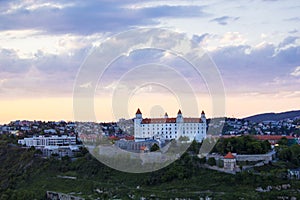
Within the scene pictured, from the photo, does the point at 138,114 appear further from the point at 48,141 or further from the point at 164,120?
the point at 48,141

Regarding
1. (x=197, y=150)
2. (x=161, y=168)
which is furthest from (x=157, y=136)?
(x=161, y=168)

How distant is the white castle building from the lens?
52375mm

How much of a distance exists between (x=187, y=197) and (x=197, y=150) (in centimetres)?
997

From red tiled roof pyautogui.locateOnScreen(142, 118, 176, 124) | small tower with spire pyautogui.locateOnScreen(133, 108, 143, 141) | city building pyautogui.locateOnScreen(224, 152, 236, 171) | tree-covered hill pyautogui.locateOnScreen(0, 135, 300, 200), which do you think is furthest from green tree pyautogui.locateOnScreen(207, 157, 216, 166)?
small tower with spire pyautogui.locateOnScreen(133, 108, 143, 141)

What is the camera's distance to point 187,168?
3869 centimetres

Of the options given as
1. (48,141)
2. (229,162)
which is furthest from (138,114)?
(229,162)

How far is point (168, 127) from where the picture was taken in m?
53.6

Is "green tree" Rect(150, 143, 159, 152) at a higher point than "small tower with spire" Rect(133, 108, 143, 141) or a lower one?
lower

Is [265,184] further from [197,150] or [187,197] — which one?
[197,150]

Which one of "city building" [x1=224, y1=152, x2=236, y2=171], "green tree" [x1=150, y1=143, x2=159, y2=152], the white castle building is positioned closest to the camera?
"city building" [x1=224, y1=152, x2=236, y2=171]

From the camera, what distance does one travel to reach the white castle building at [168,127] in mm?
52375

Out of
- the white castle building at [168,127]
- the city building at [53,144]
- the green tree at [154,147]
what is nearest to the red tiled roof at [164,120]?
the white castle building at [168,127]

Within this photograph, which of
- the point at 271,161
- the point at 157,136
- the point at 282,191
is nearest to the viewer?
the point at 282,191

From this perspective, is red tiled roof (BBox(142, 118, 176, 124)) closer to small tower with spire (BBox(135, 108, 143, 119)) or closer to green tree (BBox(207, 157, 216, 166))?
small tower with spire (BBox(135, 108, 143, 119))
